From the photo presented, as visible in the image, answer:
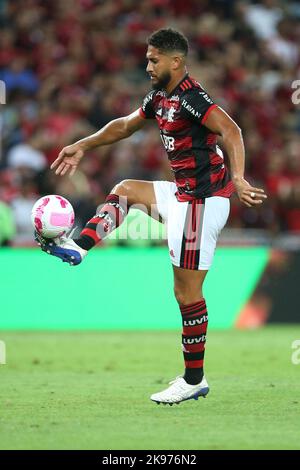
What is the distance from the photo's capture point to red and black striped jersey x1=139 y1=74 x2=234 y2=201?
24.1 feet

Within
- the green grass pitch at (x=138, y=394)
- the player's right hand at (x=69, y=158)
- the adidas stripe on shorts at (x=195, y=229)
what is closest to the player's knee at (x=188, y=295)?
the adidas stripe on shorts at (x=195, y=229)

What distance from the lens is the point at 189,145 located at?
7.45 metres

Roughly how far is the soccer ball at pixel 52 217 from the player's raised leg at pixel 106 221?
0.07 metres

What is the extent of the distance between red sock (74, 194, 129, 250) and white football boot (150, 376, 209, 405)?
1.18 meters

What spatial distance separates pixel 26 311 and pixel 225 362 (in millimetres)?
3879

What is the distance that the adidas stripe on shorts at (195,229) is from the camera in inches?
292

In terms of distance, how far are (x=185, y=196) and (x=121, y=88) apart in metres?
8.96

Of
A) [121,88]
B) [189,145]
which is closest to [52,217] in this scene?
[189,145]

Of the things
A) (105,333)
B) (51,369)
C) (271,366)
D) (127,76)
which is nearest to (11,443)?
(51,369)

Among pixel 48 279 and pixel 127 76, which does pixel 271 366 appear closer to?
pixel 48 279

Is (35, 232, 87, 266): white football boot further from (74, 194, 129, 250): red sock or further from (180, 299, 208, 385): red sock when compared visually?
(180, 299, 208, 385): red sock

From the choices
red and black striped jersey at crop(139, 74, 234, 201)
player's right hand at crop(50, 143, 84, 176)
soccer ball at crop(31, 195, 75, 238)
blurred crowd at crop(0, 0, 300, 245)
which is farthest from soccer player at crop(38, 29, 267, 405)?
blurred crowd at crop(0, 0, 300, 245)

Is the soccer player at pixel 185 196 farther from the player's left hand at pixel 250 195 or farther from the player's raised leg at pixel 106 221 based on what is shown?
the player's left hand at pixel 250 195

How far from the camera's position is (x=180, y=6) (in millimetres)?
17984
